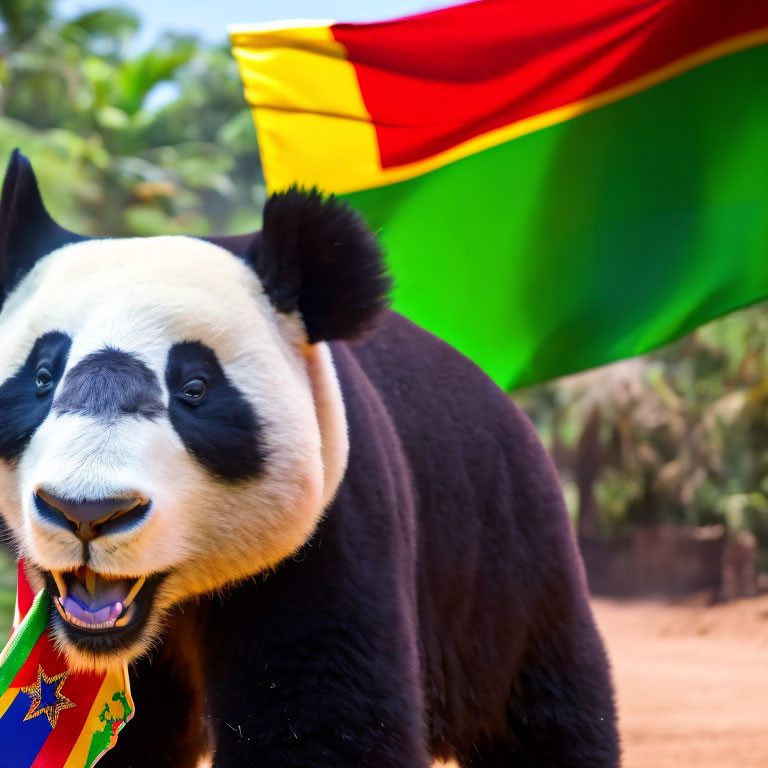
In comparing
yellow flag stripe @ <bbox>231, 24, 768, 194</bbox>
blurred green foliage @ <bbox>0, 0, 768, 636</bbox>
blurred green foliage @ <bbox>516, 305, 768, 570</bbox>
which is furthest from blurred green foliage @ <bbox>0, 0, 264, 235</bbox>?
yellow flag stripe @ <bbox>231, 24, 768, 194</bbox>

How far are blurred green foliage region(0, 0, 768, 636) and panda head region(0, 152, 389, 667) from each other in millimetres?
7440

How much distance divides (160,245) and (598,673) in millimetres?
1734

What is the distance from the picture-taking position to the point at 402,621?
2457 millimetres

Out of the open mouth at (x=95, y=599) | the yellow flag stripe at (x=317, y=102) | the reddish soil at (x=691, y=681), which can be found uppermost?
the yellow flag stripe at (x=317, y=102)

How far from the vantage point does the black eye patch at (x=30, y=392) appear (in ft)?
7.29

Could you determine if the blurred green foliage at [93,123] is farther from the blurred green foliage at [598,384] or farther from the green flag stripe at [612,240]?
the green flag stripe at [612,240]

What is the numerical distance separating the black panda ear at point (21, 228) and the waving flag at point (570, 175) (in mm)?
1847

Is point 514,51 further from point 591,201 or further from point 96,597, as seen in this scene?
point 96,597

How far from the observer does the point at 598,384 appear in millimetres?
13977

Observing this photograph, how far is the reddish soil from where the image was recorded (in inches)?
251

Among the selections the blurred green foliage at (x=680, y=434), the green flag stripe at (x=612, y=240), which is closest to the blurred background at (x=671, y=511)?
the blurred green foliage at (x=680, y=434)

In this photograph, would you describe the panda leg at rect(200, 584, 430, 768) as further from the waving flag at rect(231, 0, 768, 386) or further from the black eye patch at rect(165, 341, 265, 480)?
the waving flag at rect(231, 0, 768, 386)

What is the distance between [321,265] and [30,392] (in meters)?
0.65

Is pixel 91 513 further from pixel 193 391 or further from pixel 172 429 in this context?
pixel 193 391
